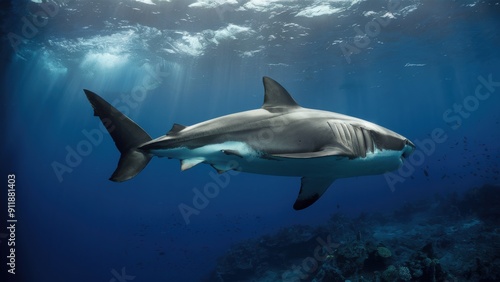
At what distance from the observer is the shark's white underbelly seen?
157 inches

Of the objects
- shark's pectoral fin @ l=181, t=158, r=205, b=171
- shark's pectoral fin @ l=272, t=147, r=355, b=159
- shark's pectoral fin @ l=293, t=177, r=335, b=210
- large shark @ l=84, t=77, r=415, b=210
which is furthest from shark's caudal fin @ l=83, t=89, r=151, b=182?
shark's pectoral fin @ l=293, t=177, r=335, b=210

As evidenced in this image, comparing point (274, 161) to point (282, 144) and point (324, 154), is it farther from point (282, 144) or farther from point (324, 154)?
point (324, 154)

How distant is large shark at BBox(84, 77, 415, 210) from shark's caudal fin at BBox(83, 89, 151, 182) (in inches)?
0.7

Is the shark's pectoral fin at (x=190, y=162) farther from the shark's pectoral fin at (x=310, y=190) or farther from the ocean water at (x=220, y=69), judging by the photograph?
the ocean water at (x=220, y=69)

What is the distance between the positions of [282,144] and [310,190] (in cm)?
168

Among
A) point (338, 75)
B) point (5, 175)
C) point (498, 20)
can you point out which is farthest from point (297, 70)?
point (5, 175)

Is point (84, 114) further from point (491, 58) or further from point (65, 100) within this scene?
point (491, 58)

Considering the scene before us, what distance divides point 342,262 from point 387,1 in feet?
60.7

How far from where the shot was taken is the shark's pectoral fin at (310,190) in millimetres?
5168

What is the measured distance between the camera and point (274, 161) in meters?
4.04

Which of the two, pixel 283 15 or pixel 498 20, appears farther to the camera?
pixel 498 20

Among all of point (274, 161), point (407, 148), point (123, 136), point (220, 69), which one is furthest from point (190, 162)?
point (220, 69)

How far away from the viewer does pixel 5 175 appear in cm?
1936

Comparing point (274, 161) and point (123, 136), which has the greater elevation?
point (123, 136)
